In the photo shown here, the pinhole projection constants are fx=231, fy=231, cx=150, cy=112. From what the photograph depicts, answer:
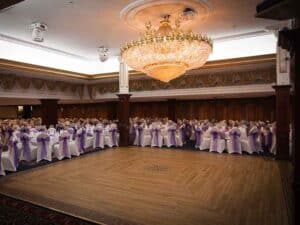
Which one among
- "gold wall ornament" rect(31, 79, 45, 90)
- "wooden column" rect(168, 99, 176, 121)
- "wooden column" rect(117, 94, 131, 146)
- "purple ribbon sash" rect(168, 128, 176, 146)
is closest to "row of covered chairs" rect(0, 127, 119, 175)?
"wooden column" rect(117, 94, 131, 146)

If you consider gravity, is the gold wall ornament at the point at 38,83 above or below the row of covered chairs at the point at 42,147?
above

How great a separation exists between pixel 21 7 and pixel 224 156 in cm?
671

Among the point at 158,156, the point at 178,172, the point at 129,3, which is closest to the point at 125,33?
the point at 129,3

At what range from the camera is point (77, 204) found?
3.66 metres

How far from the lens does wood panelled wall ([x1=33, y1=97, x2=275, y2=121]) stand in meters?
10.7

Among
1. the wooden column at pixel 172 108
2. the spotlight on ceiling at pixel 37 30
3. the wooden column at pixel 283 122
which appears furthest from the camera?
the wooden column at pixel 172 108

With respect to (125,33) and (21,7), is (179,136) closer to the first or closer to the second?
(125,33)

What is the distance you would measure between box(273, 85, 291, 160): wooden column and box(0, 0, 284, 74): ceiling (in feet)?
6.32

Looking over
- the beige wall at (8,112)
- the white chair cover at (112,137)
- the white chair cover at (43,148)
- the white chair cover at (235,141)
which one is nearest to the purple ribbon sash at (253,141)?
the white chair cover at (235,141)

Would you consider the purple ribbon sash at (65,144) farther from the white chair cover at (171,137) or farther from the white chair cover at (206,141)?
the white chair cover at (206,141)

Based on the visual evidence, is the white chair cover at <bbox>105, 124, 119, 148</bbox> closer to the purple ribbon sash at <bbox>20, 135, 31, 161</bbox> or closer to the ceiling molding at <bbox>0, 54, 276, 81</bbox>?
the ceiling molding at <bbox>0, 54, 276, 81</bbox>

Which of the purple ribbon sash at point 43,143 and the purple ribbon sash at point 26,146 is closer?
the purple ribbon sash at point 26,146

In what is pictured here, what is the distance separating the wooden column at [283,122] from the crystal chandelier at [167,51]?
2963 mm

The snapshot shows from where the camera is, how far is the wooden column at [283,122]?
21.2ft
